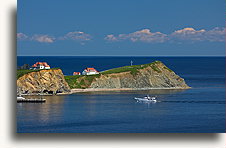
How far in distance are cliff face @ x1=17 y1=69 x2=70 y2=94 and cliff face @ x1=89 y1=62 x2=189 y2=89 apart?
891cm

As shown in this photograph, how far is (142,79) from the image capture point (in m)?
79.6

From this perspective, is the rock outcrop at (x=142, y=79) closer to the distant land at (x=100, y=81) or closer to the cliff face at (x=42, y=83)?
the distant land at (x=100, y=81)

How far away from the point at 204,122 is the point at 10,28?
15.7 metres

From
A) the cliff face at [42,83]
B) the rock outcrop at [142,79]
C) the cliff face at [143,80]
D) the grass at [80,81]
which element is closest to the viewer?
the cliff face at [42,83]

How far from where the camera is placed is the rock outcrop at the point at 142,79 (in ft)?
251

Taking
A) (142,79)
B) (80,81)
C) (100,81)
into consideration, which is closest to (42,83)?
(80,81)

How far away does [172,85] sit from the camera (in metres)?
80.4

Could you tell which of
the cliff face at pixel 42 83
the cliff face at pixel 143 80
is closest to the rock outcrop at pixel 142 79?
the cliff face at pixel 143 80

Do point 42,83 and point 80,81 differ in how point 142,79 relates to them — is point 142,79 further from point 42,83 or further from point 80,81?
point 42,83

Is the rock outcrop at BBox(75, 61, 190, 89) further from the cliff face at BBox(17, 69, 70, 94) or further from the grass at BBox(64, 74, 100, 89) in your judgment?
the cliff face at BBox(17, 69, 70, 94)

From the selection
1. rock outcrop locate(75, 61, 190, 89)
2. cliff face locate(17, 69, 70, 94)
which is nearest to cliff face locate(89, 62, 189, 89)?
rock outcrop locate(75, 61, 190, 89)

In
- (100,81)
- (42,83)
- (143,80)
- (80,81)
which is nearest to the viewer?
(42,83)

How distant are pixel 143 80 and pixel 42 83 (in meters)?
20.6
